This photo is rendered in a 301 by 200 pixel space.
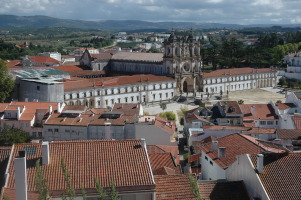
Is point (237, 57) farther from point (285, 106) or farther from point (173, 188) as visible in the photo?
point (173, 188)

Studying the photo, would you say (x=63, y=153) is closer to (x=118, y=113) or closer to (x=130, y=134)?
(x=130, y=134)

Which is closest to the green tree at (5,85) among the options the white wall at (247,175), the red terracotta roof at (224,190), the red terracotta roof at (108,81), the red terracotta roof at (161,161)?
the red terracotta roof at (108,81)

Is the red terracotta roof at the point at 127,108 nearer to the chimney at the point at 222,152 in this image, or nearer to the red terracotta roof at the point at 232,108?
the red terracotta roof at the point at 232,108

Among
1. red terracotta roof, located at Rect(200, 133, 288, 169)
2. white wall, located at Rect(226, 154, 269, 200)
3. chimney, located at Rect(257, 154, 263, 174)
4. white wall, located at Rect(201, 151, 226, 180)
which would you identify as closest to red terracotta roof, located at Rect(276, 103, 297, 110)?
red terracotta roof, located at Rect(200, 133, 288, 169)

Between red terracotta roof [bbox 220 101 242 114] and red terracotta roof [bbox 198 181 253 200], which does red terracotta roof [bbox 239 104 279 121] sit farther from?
red terracotta roof [bbox 198 181 253 200]

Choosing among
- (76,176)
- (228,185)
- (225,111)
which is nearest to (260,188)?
(228,185)

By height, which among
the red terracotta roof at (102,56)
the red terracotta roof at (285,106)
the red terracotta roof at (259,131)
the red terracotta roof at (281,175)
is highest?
the red terracotta roof at (102,56)
